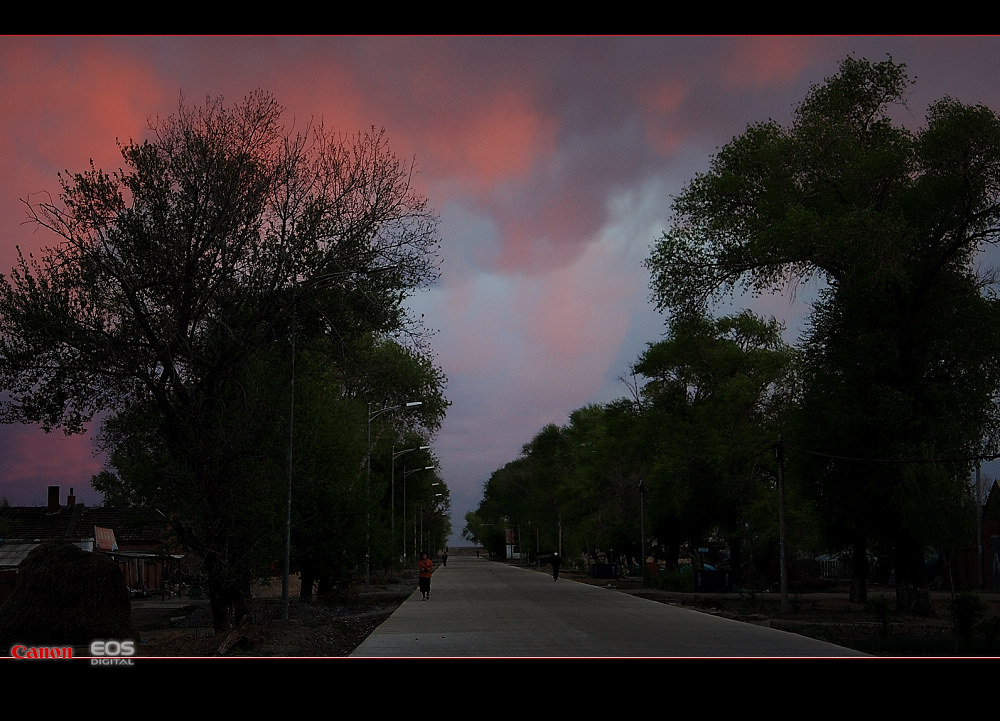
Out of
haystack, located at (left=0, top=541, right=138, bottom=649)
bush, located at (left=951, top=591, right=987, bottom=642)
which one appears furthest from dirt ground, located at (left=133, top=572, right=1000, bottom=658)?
haystack, located at (left=0, top=541, right=138, bottom=649)

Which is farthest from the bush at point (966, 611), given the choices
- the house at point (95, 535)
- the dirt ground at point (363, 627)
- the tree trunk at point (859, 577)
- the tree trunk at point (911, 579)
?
the house at point (95, 535)

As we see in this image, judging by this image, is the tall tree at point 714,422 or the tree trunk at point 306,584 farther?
the tall tree at point 714,422

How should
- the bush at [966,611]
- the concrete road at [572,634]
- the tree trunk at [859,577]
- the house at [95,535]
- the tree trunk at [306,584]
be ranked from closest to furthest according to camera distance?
the concrete road at [572,634], the bush at [966,611], the tree trunk at [859,577], the tree trunk at [306,584], the house at [95,535]

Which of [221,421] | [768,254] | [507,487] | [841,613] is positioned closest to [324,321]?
[221,421]

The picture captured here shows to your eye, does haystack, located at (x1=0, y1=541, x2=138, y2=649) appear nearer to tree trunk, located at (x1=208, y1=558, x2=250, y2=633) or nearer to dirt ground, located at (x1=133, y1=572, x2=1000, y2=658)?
dirt ground, located at (x1=133, y1=572, x2=1000, y2=658)

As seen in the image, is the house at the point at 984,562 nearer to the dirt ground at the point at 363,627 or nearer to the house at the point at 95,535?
the dirt ground at the point at 363,627

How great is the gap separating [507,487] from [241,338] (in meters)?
115

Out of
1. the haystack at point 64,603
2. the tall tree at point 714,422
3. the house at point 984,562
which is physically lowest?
the house at point 984,562

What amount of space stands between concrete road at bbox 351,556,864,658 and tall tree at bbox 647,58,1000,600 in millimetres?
8754

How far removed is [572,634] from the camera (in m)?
22.3

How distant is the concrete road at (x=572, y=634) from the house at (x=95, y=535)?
26.2m

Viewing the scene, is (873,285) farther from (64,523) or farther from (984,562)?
(64,523)

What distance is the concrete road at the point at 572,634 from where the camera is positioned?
59.9ft

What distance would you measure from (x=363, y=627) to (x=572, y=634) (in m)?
9.81
